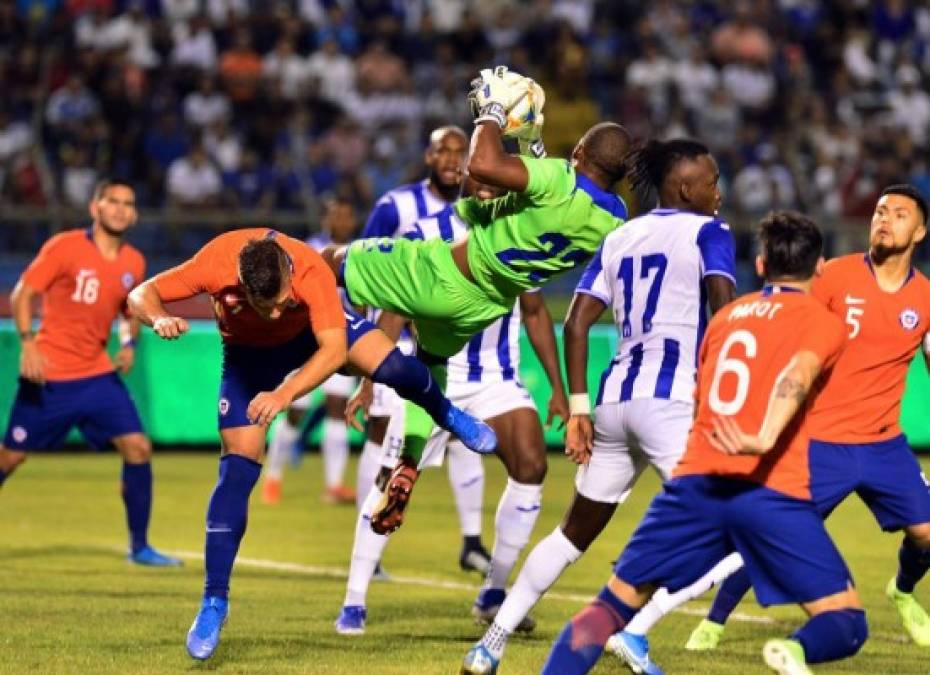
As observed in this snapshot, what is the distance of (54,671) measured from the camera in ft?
26.0

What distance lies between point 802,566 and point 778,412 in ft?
1.89

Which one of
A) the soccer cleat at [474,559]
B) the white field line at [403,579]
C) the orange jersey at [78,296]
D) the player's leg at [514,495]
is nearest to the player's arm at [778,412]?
the player's leg at [514,495]

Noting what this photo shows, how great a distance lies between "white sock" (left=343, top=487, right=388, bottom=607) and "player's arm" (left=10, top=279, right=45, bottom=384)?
11.2 ft

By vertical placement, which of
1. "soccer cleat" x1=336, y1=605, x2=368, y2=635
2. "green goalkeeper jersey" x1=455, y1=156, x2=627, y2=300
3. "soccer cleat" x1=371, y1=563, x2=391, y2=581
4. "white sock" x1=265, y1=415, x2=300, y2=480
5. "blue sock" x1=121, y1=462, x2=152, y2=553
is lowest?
"white sock" x1=265, y1=415, x2=300, y2=480

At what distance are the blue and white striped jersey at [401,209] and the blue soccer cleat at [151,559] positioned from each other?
8.82ft

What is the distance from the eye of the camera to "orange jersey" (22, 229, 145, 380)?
12359mm

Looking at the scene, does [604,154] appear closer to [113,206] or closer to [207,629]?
[207,629]

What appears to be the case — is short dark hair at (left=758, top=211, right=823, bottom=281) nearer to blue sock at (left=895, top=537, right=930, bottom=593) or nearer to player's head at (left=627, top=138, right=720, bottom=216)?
player's head at (left=627, top=138, right=720, bottom=216)

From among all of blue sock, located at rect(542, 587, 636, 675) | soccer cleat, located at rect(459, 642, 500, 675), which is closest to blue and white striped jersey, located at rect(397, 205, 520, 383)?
soccer cleat, located at rect(459, 642, 500, 675)

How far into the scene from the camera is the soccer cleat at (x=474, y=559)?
480 inches

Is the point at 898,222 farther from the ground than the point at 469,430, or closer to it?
farther from the ground

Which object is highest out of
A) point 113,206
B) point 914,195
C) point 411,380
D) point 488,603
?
point 914,195

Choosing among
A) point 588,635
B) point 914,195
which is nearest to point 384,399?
point 914,195

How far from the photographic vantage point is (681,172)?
8.17m
